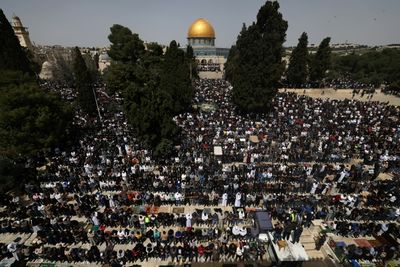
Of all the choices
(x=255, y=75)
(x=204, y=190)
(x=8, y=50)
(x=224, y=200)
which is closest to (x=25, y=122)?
(x=8, y=50)

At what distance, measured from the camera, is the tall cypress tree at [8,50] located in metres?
27.8

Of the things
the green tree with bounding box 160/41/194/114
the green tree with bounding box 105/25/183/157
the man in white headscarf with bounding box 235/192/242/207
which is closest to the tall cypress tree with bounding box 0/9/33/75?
the green tree with bounding box 105/25/183/157

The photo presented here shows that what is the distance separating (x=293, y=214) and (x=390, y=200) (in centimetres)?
717

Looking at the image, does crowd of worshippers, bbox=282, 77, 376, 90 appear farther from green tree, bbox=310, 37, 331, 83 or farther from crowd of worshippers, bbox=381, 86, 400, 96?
green tree, bbox=310, 37, 331, 83

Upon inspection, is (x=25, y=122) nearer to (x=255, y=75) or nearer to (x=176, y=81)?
(x=176, y=81)

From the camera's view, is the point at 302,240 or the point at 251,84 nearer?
the point at 302,240

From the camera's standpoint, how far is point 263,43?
107ft

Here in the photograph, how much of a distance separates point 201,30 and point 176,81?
60.3 meters

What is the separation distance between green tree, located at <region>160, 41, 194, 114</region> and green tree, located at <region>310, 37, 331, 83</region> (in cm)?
2950

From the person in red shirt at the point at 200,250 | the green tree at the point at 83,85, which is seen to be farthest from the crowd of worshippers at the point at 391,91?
the green tree at the point at 83,85

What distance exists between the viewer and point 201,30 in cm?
8562

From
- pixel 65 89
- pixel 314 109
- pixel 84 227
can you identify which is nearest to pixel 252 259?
pixel 84 227

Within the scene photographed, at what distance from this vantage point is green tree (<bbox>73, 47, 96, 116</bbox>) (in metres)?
30.5

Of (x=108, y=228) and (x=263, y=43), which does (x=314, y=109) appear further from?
(x=108, y=228)
